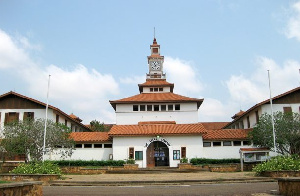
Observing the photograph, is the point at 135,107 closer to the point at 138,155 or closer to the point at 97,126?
the point at 138,155

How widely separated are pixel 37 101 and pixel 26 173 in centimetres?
1431

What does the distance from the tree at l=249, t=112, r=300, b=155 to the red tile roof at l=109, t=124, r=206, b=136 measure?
6.00m

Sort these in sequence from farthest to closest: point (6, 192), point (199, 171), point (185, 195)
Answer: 1. point (199, 171)
2. point (185, 195)
3. point (6, 192)

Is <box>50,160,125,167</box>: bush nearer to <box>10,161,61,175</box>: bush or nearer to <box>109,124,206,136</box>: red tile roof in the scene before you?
<box>109,124,206,136</box>: red tile roof

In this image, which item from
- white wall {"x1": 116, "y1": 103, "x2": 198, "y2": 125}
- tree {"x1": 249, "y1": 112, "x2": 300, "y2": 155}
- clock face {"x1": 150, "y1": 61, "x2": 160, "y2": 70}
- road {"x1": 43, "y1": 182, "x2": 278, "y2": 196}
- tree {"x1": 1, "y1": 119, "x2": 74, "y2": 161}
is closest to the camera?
road {"x1": 43, "y1": 182, "x2": 278, "y2": 196}

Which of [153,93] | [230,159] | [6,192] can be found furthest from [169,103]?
[6,192]

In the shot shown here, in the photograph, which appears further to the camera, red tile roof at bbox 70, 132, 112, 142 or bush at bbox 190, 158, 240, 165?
red tile roof at bbox 70, 132, 112, 142

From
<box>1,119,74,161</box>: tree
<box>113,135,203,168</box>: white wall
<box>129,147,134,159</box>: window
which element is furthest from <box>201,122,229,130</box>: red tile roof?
<box>1,119,74,161</box>: tree

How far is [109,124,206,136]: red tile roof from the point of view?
107ft

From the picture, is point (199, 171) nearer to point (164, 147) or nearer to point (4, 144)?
point (164, 147)

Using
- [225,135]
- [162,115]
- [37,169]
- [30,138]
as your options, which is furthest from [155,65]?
[37,169]

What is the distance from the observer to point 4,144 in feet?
85.8

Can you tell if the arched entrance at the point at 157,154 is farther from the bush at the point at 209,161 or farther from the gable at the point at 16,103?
the gable at the point at 16,103

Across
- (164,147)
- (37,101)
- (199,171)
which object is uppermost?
(37,101)
